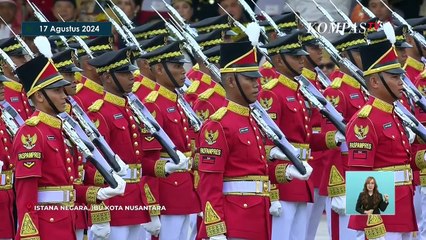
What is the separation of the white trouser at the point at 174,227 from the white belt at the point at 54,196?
2.68 m

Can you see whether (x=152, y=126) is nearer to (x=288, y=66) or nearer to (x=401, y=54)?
(x=288, y=66)

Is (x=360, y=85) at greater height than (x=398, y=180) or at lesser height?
greater

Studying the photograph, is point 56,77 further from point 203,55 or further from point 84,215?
point 203,55

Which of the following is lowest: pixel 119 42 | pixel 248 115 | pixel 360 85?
pixel 248 115

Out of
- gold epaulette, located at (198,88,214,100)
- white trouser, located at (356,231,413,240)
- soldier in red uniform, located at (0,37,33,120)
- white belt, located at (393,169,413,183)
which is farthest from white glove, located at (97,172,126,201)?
gold epaulette, located at (198,88,214,100)

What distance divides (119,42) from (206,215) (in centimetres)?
669

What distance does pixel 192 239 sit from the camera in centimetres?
1580

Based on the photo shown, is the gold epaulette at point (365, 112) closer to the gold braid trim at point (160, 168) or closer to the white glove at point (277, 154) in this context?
the white glove at point (277, 154)

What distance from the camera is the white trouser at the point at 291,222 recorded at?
14688mm

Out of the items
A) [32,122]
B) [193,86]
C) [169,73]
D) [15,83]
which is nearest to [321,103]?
[169,73]

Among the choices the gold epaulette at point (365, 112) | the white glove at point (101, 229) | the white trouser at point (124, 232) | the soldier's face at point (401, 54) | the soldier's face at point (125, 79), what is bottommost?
the white glove at point (101, 229)

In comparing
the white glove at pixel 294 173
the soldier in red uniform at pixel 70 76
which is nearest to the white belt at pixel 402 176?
the white glove at pixel 294 173

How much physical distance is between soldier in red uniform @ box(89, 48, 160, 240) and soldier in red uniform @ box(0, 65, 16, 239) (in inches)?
29.0

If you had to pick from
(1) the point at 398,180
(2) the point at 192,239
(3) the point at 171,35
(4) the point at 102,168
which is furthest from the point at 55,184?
(3) the point at 171,35
